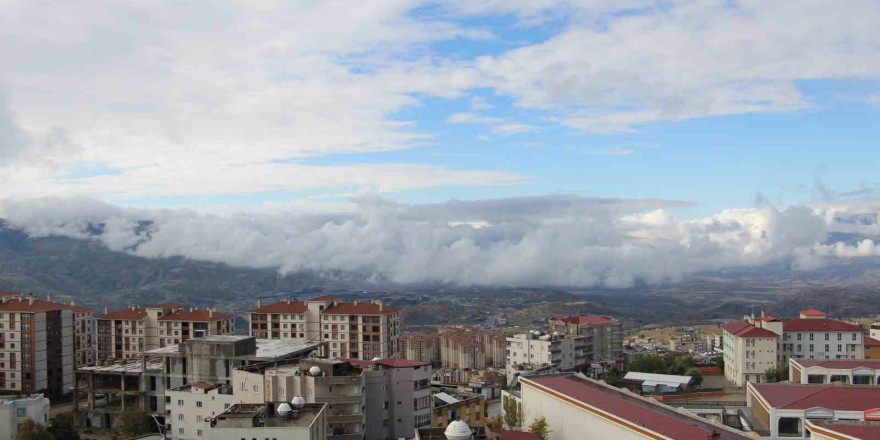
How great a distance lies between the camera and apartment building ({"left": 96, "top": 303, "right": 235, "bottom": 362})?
4128cm

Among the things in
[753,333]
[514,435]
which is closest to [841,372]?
[753,333]

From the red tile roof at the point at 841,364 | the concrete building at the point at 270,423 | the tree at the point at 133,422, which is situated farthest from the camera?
the red tile roof at the point at 841,364

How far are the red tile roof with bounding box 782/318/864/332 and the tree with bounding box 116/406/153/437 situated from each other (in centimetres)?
3289

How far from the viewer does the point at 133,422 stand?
29.0 metres

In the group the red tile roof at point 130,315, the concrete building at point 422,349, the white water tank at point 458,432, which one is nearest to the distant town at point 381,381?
the white water tank at point 458,432

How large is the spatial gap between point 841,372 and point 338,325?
79.2 feet

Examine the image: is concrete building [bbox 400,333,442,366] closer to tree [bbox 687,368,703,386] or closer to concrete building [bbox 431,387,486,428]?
tree [bbox 687,368,703,386]

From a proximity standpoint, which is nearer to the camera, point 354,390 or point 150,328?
point 354,390

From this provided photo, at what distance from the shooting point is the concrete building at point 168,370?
2902 centimetres

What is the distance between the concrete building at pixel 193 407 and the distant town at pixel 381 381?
0.05 metres

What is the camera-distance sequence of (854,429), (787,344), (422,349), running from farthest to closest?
(422,349), (787,344), (854,429)

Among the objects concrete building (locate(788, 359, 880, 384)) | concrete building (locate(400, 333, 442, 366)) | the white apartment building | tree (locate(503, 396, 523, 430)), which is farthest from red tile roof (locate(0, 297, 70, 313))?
concrete building (locate(788, 359, 880, 384))

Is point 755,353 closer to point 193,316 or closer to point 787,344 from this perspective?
point 787,344

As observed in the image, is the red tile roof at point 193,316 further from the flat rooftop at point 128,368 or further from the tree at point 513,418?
the tree at point 513,418
